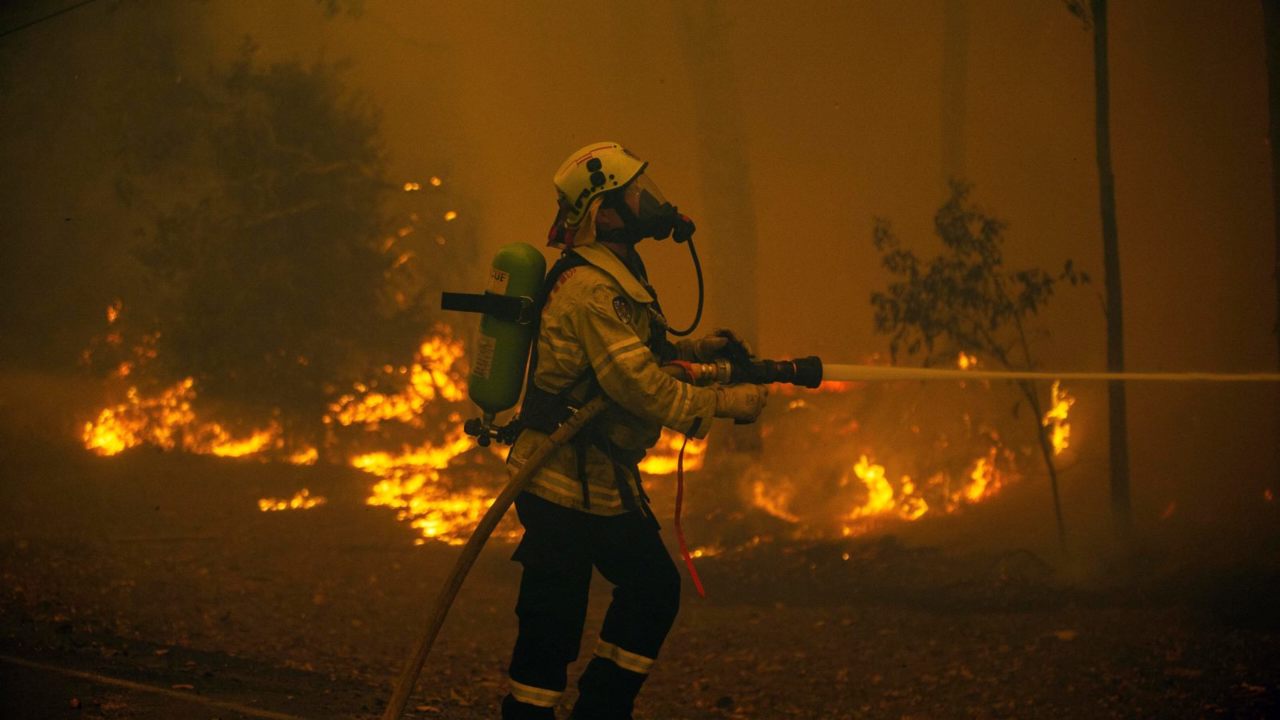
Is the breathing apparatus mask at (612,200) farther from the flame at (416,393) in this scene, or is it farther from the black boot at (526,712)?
the flame at (416,393)

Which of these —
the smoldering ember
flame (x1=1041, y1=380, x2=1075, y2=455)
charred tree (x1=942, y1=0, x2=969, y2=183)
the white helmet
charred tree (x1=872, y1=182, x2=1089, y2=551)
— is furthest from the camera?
charred tree (x1=942, y1=0, x2=969, y2=183)

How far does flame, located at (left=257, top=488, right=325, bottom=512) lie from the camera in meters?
9.88

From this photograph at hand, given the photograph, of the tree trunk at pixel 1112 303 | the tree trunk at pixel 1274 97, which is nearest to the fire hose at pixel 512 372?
the tree trunk at pixel 1112 303

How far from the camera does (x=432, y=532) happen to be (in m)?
9.17

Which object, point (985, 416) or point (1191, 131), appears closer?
point (1191, 131)

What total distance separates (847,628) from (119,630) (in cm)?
469

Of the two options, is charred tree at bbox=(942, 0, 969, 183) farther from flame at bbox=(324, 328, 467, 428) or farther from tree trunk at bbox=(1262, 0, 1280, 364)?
flame at bbox=(324, 328, 467, 428)

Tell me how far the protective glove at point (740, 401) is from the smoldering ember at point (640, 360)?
17mm

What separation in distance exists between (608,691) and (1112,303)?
5.29 m

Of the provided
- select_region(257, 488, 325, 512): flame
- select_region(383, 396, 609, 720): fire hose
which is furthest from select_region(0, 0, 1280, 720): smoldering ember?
select_region(257, 488, 325, 512): flame

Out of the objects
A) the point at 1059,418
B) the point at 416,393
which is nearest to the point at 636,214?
the point at 1059,418

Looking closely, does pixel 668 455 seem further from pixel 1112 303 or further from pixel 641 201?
pixel 641 201

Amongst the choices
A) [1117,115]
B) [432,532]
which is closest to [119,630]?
[432,532]

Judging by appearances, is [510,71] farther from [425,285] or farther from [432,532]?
[432,532]
